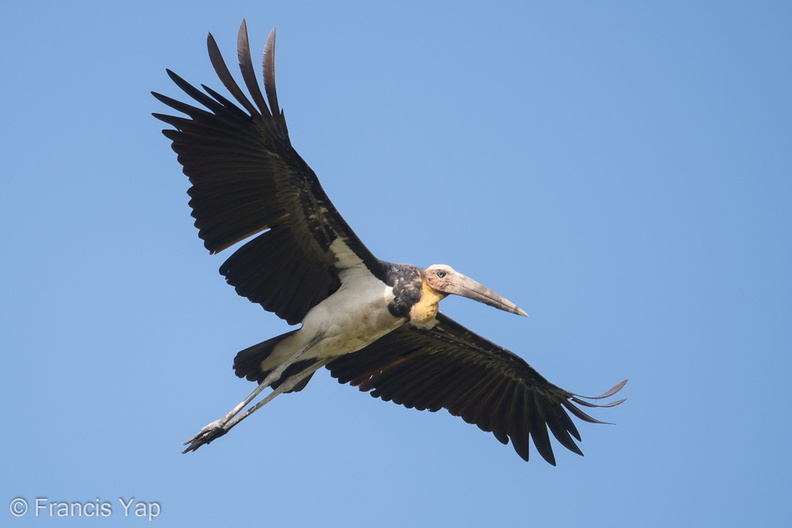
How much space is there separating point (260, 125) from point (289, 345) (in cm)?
284

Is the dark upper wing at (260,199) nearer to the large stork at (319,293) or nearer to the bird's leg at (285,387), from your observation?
the large stork at (319,293)

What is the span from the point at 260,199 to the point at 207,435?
2754mm

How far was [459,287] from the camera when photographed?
48.0 feet

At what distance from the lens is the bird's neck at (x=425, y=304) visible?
1456cm

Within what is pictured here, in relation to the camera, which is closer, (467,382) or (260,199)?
(260,199)

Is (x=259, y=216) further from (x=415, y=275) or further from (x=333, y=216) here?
(x=415, y=275)

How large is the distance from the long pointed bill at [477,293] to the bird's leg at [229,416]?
1.73 m

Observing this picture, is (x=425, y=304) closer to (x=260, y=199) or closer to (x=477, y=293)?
(x=477, y=293)

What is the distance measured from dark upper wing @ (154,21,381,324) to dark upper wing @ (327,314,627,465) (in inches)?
59.9

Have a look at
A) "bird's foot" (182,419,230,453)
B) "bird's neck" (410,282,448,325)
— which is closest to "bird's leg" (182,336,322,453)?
"bird's foot" (182,419,230,453)

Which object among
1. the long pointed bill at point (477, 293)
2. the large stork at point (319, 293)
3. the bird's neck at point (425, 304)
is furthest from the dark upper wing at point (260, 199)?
the long pointed bill at point (477, 293)

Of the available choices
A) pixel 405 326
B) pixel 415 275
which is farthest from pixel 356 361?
pixel 415 275

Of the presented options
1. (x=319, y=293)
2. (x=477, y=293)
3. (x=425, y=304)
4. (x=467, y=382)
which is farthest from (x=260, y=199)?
(x=467, y=382)

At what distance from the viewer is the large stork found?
13.5 m
